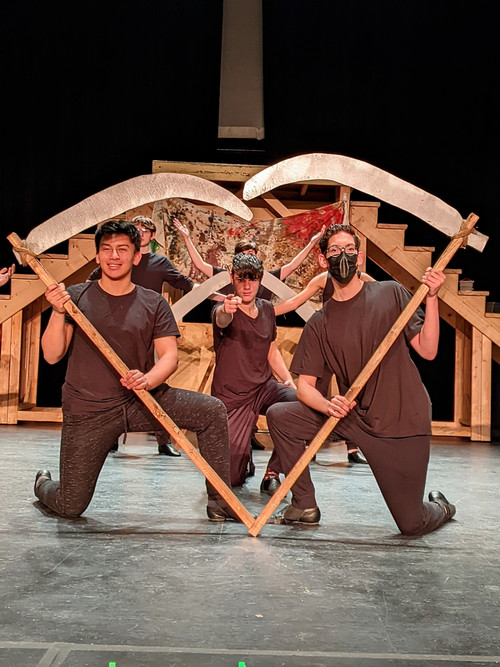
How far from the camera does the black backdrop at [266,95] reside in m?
7.00

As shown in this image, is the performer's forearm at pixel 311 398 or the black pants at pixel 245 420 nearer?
the performer's forearm at pixel 311 398

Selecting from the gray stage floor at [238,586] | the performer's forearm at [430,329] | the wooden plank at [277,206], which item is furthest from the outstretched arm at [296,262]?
the performer's forearm at [430,329]

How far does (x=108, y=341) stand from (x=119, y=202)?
773 millimetres

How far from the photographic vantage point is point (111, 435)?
2846 millimetres

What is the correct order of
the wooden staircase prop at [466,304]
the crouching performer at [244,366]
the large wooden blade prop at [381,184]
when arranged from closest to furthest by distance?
the large wooden blade prop at [381,184] → the crouching performer at [244,366] → the wooden staircase prop at [466,304]

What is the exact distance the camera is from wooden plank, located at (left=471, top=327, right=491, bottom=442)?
609 centimetres

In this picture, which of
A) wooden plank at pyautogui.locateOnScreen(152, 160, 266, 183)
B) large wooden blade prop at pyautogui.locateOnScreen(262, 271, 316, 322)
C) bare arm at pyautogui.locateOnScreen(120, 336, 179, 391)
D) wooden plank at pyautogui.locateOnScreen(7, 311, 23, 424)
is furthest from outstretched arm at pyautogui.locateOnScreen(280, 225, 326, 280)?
bare arm at pyautogui.locateOnScreen(120, 336, 179, 391)

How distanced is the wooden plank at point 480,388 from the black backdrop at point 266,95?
3.74 ft

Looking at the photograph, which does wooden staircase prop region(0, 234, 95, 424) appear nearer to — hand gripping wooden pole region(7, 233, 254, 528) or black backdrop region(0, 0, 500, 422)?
black backdrop region(0, 0, 500, 422)

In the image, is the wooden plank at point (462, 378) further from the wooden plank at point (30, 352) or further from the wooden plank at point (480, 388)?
the wooden plank at point (30, 352)

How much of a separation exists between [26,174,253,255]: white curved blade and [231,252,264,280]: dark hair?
10.7 inches

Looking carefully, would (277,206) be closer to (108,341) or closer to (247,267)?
(247,267)

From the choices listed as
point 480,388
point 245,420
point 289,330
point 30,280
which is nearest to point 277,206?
point 289,330

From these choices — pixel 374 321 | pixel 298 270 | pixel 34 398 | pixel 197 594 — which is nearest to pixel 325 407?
pixel 374 321
